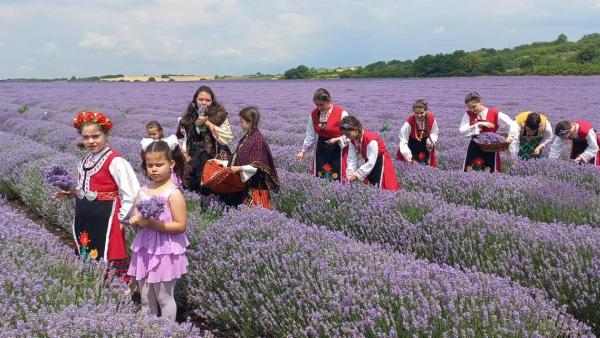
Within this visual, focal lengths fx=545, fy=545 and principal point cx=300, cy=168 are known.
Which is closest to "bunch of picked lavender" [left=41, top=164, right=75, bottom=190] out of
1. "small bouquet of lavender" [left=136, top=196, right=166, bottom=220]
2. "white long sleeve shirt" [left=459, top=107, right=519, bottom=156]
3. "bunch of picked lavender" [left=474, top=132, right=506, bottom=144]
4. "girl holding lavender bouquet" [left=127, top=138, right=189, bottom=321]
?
"girl holding lavender bouquet" [left=127, top=138, right=189, bottom=321]

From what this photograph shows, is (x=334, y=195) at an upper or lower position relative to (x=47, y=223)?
upper

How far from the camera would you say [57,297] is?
2.36m

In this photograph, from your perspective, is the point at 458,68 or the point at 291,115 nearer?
the point at 291,115

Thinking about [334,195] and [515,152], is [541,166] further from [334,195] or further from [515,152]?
[334,195]

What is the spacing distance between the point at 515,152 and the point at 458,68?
38.0m

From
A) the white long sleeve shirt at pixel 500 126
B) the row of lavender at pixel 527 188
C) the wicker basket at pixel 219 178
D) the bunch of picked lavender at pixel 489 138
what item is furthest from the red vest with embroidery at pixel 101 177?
the white long sleeve shirt at pixel 500 126

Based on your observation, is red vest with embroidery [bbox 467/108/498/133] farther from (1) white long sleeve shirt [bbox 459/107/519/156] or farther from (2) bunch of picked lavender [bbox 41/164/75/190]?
(2) bunch of picked lavender [bbox 41/164/75/190]

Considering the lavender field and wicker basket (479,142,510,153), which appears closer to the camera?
the lavender field

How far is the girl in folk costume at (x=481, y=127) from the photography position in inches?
216

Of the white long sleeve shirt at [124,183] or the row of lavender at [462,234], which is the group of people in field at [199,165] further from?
the row of lavender at [462,234]

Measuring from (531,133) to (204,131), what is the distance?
3.86 m

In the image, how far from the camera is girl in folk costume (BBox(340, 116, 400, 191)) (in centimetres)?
454

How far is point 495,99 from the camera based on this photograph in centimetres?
1925

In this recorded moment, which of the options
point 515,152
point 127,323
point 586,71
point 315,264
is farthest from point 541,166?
point 586,71
